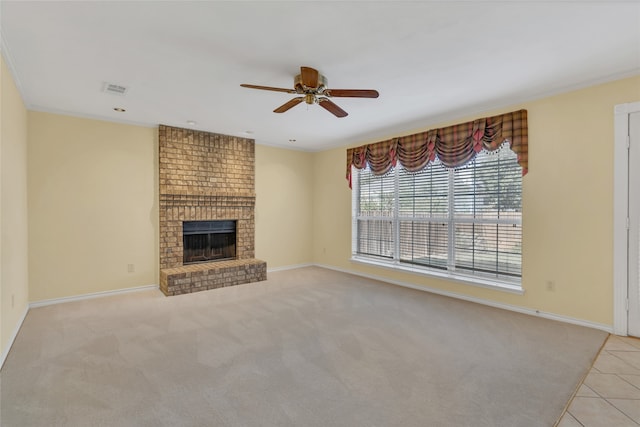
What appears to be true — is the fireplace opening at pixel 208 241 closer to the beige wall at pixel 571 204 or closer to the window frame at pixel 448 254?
the window frame at pixel 448 254

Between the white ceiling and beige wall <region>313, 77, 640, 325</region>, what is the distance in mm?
244

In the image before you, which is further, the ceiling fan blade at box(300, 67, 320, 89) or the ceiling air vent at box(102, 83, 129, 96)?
the ceiling air vent at box(102, 83, 129, 96)

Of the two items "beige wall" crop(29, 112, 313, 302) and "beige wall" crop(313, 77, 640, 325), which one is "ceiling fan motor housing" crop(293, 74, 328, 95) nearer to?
"beige wall" crop(313, 77, 640, 325)

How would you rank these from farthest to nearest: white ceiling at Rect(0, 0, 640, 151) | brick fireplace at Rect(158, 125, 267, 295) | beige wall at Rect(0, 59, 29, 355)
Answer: brick fireplace at Rect(158, 125, 267, 295)
beige wall at Rect(0, 59, 29, 355)
white ceiling at Rect(0, 0, 640, 151)

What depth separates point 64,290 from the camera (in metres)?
4.09

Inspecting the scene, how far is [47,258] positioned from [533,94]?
625 cm

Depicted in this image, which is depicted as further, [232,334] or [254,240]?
[254,240]

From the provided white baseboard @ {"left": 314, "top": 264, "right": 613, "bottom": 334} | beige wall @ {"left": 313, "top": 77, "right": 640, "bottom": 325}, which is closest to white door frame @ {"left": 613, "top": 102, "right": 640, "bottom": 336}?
beige wall @ {"left": 313, "top": 77, "right": 640, "bottom": 325}

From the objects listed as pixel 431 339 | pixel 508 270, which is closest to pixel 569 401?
pixel 431 339

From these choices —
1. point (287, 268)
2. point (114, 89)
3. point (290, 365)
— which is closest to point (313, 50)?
point (114, 89)

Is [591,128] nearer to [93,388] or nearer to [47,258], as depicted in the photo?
[93,388]

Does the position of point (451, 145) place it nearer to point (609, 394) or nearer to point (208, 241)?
point (609, 394)

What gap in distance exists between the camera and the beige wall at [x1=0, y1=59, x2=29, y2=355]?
101 inches

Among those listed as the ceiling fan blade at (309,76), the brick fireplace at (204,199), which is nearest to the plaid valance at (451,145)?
the brick fireplace at (204,199)
